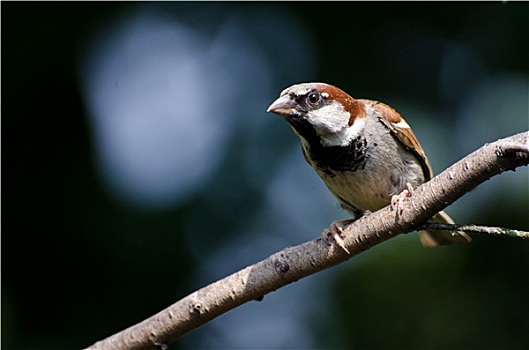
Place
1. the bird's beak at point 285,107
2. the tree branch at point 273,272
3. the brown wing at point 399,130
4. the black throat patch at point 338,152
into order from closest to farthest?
1. the tree branch at point 273,272
2. the bird's beak at point 285,107
3. the black throat patch at point 338,152
4. the brown wing at point 399,130

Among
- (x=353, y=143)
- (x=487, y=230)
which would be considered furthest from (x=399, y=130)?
(x=487, y=230)

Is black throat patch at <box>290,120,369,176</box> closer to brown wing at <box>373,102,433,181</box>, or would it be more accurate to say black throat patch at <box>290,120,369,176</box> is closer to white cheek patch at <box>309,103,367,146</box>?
white cheek patch at <box>309,103,367,146</box>

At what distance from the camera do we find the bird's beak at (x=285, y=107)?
295 centimetres

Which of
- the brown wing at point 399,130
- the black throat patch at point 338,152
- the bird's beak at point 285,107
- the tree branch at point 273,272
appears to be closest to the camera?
the tree branch at point 273,272

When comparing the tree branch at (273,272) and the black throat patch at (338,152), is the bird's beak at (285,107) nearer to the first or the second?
the black throat patch at (338,152)

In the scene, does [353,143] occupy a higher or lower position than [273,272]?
higher

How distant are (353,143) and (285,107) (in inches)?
12.8

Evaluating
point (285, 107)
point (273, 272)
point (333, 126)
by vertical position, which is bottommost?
point (273, 272)

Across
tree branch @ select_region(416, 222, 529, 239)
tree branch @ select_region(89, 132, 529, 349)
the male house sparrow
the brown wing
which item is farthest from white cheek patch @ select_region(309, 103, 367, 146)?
tree branch @ select_region(416, 222, 529, 239)

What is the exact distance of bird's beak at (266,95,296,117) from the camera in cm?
295

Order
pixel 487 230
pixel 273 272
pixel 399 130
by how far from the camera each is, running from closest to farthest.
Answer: pixel 487 230
pixel 273 272
pixel 399 130

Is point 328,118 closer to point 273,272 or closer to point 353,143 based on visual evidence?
point 353,143

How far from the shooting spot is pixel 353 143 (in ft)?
10.1

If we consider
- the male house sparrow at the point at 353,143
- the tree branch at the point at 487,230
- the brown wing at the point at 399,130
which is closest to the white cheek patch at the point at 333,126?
the male house sparrow at the point at 353,143
